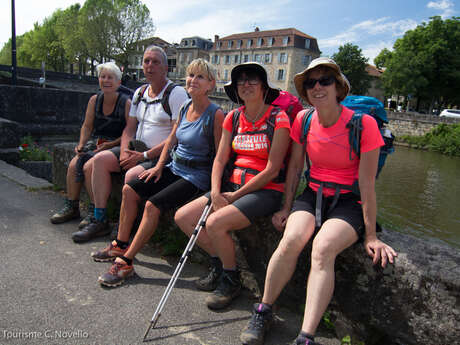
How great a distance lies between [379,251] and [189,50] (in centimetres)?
7441

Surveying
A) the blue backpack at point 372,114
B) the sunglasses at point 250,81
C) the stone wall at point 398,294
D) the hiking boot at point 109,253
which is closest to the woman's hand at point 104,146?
the hiking boot at point 109,253

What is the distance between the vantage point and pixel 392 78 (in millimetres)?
45969

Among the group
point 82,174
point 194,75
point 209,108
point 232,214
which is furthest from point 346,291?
point 82,174

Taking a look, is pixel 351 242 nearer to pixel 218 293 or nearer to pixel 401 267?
pixel 401 267

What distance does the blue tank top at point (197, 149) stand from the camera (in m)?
3.39

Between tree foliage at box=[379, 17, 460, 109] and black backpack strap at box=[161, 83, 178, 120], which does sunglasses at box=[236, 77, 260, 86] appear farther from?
tree foliage at box=[379, 17, 460, 109]

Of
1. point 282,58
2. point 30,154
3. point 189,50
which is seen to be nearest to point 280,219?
point 30,154

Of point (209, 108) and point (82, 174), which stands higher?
point (209, 108)

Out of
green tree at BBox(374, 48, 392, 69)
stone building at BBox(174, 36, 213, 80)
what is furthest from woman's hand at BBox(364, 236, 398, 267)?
stone building at BBox(174, 36, 213, 80)

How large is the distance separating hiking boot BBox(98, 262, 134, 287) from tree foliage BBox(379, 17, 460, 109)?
4831cm

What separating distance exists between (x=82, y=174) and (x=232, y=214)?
7.75 ft

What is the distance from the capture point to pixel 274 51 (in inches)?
2415

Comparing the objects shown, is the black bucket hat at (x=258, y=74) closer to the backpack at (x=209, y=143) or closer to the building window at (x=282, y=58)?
the backpack at (x=209, y=143)

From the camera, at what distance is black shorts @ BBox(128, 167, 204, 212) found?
323 cm
